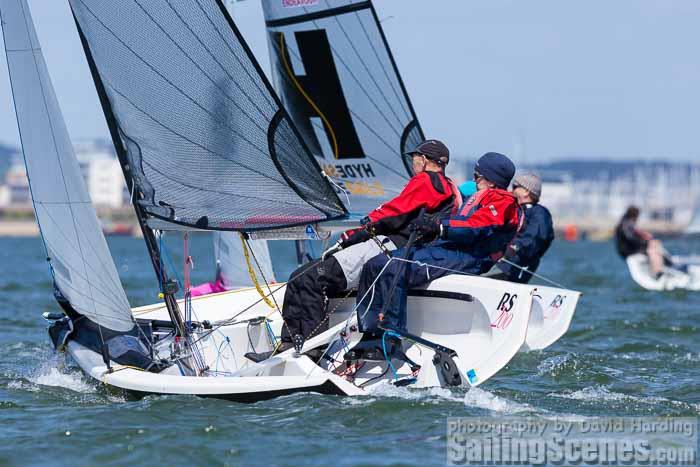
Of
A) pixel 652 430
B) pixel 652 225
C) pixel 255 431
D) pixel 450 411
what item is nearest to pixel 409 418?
pixel 450 411

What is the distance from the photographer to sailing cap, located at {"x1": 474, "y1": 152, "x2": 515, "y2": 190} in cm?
668

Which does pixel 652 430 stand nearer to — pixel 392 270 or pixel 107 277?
pixel 392 270

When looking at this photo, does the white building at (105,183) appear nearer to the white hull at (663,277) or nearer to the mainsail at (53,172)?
the white hull at (663,277)

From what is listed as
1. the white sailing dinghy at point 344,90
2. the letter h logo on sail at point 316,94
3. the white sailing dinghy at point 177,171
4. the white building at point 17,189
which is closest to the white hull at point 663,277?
the white sailing dinghy at point 344,90

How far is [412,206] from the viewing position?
6.56m

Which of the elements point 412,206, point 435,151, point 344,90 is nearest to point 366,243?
point 412,206

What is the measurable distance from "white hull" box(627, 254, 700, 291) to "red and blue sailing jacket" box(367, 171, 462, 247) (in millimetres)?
11784

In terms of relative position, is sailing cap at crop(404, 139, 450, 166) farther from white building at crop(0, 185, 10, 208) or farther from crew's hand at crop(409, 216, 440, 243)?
white building at crop(0, 185, 10, 208)

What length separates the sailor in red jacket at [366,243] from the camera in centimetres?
657

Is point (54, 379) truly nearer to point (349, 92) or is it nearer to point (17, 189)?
point (349, 92)

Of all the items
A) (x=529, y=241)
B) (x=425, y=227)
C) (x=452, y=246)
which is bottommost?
(x=529, y=241)

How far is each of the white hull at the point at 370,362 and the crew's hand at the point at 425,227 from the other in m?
0.30

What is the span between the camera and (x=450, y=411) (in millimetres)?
5863

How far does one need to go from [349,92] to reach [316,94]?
0.28 m
